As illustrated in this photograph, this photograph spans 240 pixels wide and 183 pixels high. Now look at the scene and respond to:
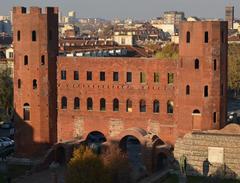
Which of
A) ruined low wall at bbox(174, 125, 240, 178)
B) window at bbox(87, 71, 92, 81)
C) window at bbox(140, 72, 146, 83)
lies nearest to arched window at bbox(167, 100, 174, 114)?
window at bbox(140, 72, 146, 83)

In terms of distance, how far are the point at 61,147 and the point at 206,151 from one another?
55.1ft

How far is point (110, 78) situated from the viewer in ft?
233

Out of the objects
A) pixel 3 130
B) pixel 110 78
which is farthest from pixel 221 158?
pixel 3 130

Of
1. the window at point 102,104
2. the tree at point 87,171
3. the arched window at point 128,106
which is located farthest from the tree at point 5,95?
the tree at point 87,171

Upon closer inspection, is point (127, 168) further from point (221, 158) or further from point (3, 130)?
point (3, 130)

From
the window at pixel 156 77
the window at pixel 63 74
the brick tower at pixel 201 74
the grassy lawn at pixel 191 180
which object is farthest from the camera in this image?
the window at pixel 63 74

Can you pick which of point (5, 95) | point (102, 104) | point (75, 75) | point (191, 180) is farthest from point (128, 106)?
point (5, 95)

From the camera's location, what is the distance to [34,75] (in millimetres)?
70938

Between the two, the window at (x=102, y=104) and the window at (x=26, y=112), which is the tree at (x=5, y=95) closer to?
the window at (x=26, y=112)

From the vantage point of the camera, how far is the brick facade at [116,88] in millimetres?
65819

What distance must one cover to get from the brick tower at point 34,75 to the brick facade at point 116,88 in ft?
0.36

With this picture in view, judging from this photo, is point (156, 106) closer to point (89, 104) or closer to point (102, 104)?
point (102, 104)

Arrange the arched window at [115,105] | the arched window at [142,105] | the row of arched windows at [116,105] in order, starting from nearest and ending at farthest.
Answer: the row of arched windows at [116,105], the arched window at [142,105], the arched window at [115,105]

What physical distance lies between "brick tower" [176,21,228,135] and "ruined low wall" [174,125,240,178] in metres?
3.34
